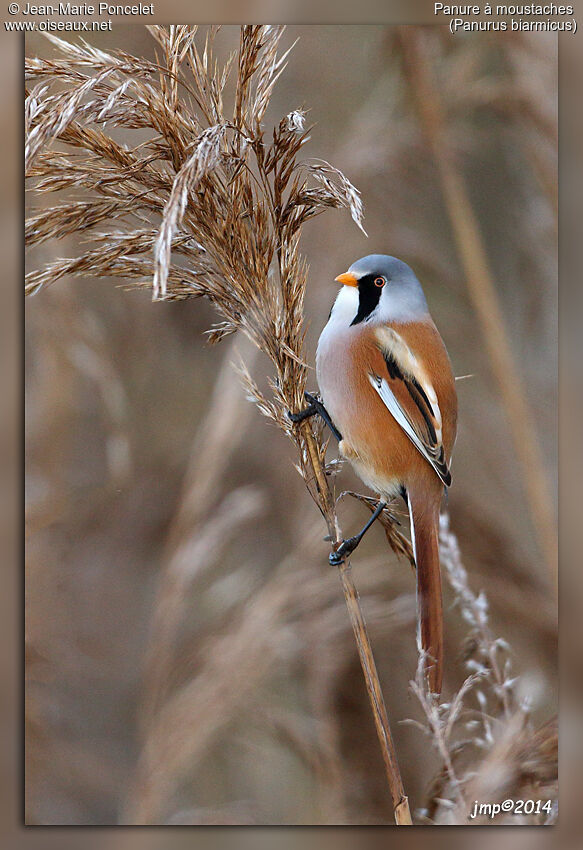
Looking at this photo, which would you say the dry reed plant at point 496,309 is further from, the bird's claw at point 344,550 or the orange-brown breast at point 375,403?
the bird's claw at point 344,550

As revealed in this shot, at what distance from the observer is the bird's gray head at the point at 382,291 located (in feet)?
4.79

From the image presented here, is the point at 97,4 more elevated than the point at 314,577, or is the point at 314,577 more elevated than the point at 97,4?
the point at 97,4

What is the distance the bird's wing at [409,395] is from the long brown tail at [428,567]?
8cm

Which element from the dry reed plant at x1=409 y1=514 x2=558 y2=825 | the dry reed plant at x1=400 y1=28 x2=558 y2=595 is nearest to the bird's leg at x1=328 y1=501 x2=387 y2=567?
the dry reed plant at x1=409 y1=514 x2=558 y2=825

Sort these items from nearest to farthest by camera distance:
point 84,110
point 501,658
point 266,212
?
1. point 84,110
2. point 266,212
3. point 501,658

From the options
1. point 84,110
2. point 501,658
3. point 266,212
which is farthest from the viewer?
point 501,658

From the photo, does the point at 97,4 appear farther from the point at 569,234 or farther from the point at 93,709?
the point at 93,709

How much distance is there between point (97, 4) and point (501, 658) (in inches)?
61.9

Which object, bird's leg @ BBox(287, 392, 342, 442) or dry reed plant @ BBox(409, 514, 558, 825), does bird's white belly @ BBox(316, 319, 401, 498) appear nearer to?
bird's leg @ BBox(287, 392, 342, 442)

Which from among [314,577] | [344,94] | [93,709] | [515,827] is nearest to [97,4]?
[344,94]

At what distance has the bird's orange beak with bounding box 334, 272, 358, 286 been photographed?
1.47 metres

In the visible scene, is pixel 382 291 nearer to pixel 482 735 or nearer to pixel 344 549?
pixel 344 549

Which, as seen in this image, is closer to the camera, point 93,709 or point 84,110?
point 84,110

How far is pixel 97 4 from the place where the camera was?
152cm
